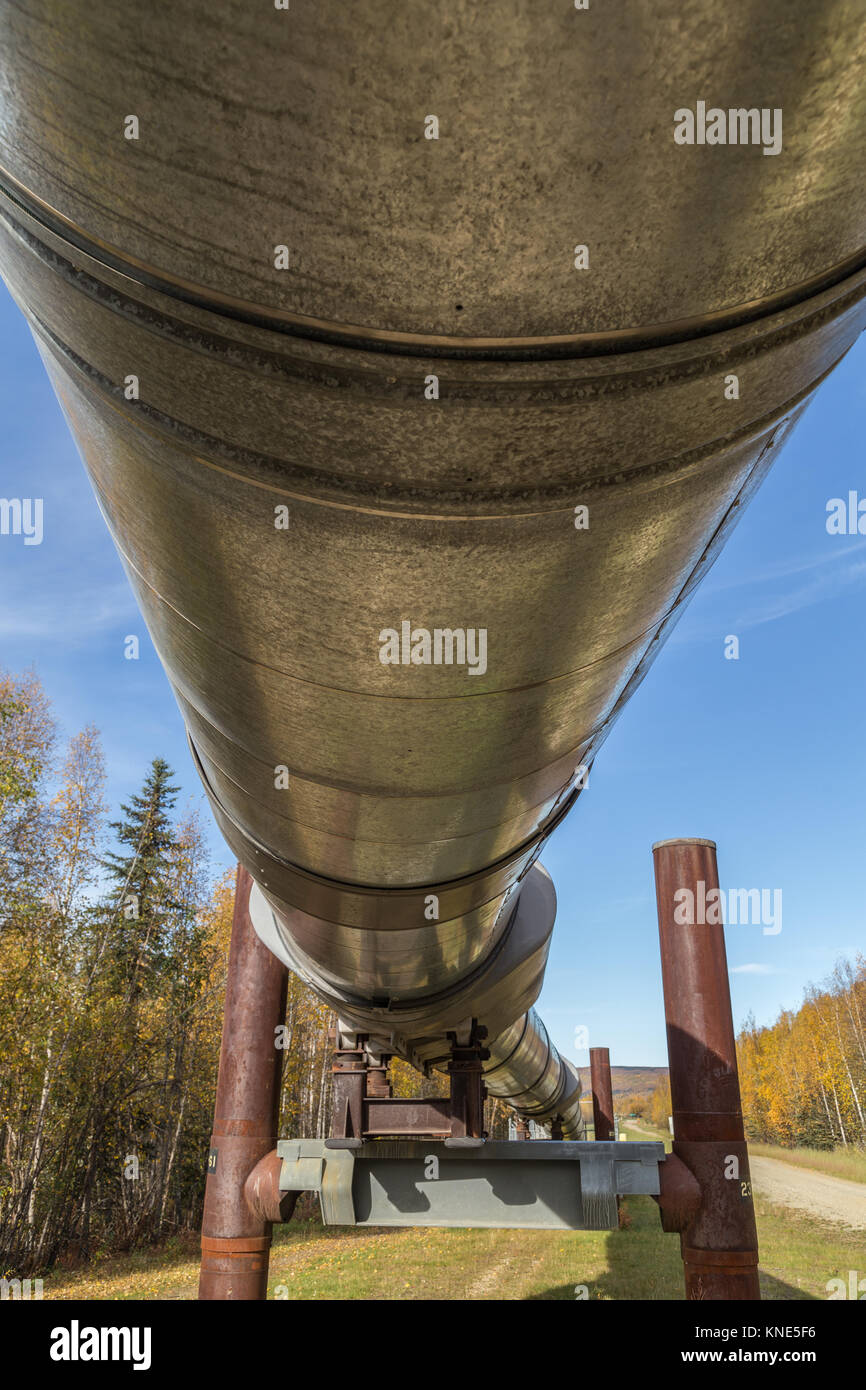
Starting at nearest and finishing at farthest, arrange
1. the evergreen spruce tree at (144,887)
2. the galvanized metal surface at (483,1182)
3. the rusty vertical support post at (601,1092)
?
the galvanized metal surface at (483,1182)
the rusty vertical support post at (601,1092)
the evergreen spruce tree at (144,887)

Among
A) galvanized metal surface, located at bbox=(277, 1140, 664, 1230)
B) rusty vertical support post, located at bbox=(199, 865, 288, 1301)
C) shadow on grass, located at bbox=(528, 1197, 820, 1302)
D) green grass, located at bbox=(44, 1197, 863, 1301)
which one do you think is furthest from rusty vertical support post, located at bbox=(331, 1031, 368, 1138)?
green grass, located at bbox=(44, 1197, 863, 1301)

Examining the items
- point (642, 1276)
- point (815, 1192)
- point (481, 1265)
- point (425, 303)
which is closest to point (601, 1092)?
point (642, 1276)

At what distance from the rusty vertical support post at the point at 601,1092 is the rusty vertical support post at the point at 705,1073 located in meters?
9.02

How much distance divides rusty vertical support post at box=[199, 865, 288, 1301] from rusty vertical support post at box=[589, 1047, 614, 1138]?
9233 millimetres

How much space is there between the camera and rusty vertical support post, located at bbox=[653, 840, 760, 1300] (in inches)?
174

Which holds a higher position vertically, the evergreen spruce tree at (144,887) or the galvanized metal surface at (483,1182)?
the evergreen spruce tree at (144,887)

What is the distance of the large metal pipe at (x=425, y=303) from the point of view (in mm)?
523

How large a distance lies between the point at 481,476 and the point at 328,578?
0.24 metres

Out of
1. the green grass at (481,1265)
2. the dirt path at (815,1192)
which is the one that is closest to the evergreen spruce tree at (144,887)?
the green grass at (481,1265)

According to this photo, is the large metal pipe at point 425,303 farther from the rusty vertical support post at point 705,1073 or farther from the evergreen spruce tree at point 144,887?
the evergreen spruce tree at point 144,887

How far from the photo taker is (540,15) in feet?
1.62

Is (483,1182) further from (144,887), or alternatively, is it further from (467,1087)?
(144,887)

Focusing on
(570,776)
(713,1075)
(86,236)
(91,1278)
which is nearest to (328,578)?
(86,236)

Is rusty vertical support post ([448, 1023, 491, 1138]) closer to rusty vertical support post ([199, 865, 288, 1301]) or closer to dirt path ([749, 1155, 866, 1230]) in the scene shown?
rusty vertical support post ([199, 865, 288, 1301])
